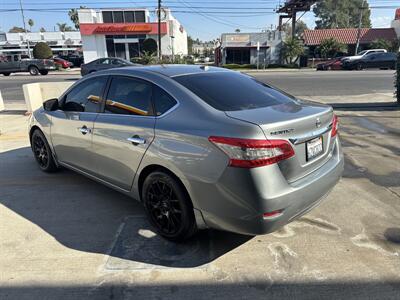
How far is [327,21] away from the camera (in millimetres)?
105812

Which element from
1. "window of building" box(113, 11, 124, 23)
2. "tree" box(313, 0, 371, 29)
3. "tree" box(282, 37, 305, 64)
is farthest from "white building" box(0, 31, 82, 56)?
"tree" box(313, 0, 371, 29)

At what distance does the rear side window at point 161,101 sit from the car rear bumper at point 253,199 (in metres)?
0.84

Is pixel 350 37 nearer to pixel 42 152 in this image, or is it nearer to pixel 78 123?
pixel 42 152

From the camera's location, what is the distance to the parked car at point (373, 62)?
101ft

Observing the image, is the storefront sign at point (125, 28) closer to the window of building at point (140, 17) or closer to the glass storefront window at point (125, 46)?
the glass storefront window at point (125, 46)

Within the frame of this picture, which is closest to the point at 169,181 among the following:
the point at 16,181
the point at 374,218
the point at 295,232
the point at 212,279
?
the point at 212,279

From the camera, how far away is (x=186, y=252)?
10.3 feet

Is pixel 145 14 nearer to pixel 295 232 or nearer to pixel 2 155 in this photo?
pixel 2 155

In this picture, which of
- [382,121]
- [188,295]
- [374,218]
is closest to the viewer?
[188,295]

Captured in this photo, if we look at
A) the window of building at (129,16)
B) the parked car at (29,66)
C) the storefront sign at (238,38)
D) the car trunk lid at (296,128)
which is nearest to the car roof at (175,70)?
the car trunk lid at (296,128)

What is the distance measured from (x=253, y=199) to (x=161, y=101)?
1325mm

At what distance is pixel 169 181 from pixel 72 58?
46.2m

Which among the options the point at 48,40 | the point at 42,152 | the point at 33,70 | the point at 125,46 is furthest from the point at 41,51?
the point at 42,152

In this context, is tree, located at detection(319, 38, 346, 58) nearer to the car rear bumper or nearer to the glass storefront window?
the glass storefront window
